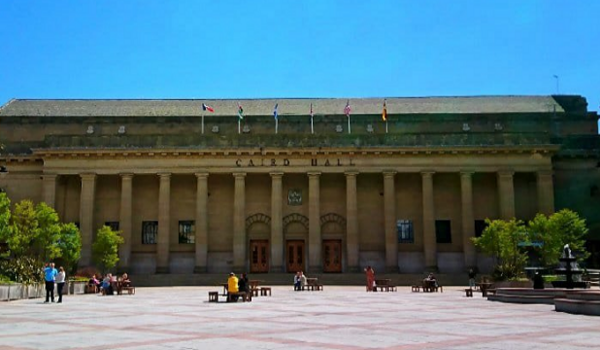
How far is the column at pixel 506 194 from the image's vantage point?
52.6 m

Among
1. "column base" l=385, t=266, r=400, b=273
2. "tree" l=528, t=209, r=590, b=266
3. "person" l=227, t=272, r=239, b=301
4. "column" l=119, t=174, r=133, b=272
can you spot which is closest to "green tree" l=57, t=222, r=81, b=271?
"column" l=119, t=174, r=133, b=272

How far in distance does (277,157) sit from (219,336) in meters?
38.7

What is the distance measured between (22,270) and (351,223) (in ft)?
86.6

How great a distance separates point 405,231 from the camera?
54812 mm

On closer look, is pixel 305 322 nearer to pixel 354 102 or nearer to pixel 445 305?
pixel 445 305

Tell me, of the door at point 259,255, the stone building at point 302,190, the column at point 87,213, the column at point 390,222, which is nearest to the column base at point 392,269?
the column at point 390,222

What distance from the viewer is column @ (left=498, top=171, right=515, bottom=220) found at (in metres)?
52.6

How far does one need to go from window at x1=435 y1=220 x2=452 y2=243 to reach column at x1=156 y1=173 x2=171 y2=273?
73.1ft

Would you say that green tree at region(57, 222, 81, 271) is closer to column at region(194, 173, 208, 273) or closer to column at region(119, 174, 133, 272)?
column at region(119, 174, 133, 272)

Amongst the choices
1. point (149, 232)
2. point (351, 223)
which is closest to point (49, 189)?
point (149, 232)

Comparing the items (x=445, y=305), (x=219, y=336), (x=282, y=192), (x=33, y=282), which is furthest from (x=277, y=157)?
(x=219, y=336)

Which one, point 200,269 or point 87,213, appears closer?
point 200,269

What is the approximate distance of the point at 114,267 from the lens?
51656mm

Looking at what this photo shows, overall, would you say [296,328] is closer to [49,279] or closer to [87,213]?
[49,279]
